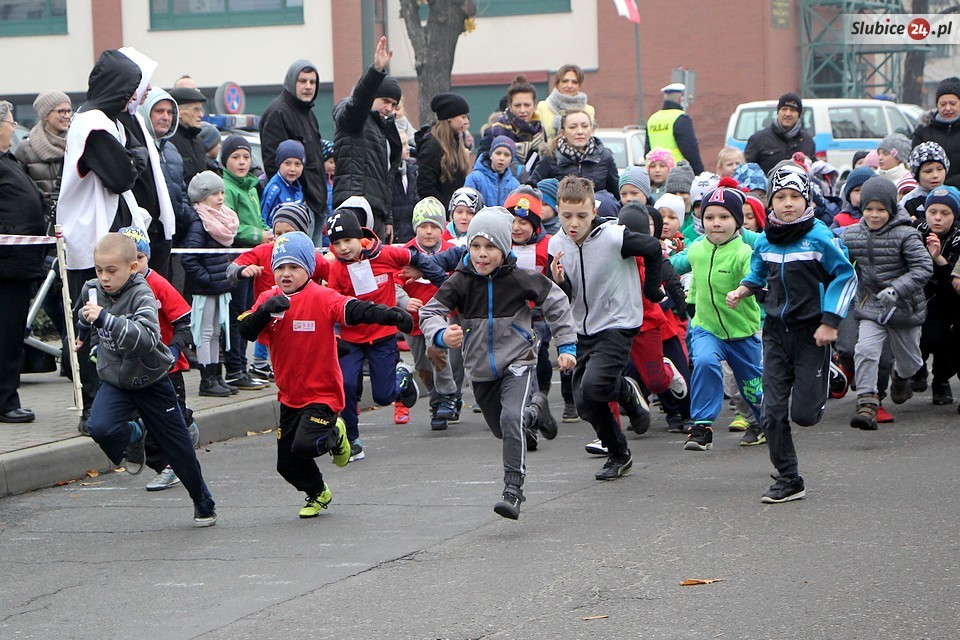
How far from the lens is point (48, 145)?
10.8 m

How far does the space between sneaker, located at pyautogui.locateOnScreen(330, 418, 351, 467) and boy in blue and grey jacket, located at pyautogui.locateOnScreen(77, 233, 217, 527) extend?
0.71 metres

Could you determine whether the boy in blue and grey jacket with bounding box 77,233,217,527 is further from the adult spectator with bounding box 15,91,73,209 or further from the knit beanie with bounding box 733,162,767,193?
the knit beanie with bounding box 733,162,767,193

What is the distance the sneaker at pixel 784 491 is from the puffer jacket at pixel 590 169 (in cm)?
492

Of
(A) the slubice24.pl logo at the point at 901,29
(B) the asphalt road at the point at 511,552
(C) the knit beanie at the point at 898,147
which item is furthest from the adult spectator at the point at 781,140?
(A) the slubice24.pl logo at the point at 901,29

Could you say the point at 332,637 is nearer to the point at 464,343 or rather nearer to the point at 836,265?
the point at 464,343

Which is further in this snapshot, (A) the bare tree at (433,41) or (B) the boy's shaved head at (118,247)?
(A) the bare tree at (433,41)

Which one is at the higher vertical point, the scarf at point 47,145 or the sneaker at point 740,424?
the scarf at point 47,145

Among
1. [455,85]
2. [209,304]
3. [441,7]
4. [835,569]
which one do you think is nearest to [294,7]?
[455,85]

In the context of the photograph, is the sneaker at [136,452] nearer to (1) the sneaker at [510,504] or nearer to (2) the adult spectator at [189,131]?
(1) the sneaker at [510,504]

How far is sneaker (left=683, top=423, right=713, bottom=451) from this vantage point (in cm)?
916

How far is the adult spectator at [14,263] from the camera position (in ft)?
32.2

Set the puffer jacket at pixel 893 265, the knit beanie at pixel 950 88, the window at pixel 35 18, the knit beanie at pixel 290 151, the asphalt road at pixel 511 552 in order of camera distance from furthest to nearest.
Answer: the window at pixel 35 18 → the knit beanie at pixel 950 88 → the knit beanie at pixel 290 151 → the puffer jacket at pixel 893 265 → the asphalt road at pixel 511 552

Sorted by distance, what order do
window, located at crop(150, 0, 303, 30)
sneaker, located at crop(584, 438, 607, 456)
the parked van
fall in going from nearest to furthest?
sneaker, located at crop(584, 438, 607, 456) < the parked van < window, located at crop(150, 0, 303, 30)

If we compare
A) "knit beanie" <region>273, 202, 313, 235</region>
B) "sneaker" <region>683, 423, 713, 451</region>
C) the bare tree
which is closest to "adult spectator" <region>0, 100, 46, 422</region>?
"knit beanie" <region>273, 202, 313, 235</region>
